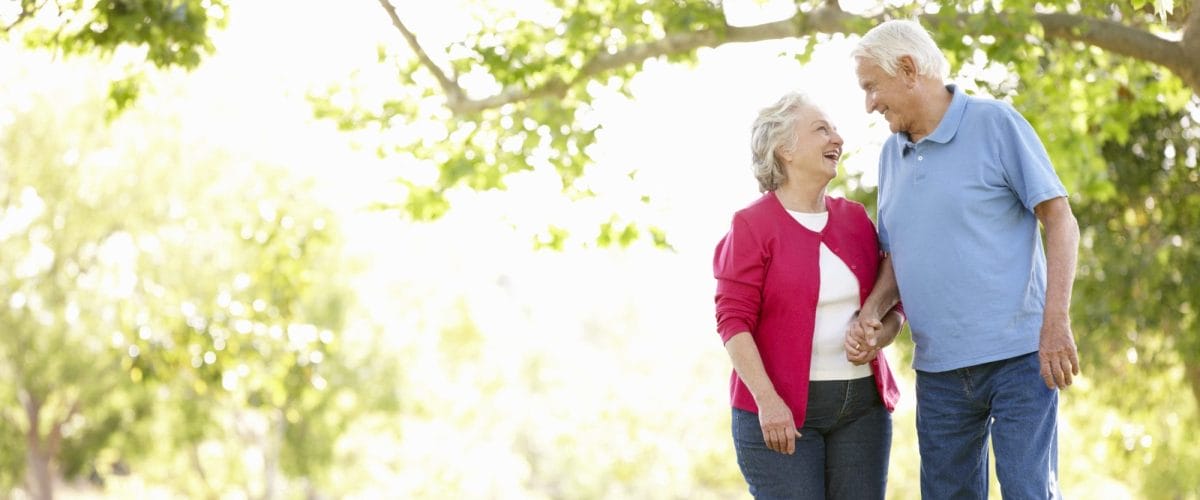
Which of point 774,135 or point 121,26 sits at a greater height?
point 774,135

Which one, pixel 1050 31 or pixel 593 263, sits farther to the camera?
pixel 593 263

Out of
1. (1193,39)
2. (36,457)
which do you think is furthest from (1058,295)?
(36,457)

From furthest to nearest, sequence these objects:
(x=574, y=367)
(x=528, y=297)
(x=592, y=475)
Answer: (x=528, y=297)
(x=574, y=367)
(x=592, y=475)

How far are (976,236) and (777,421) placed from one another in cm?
70

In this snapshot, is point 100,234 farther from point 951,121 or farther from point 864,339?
point 951,121

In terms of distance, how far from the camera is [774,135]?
3631mm

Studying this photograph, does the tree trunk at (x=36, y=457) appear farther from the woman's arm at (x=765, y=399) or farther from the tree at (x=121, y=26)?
the woman's arm at (x=765, y=399)

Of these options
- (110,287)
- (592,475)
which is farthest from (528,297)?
(110,287)

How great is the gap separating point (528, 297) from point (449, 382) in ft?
167

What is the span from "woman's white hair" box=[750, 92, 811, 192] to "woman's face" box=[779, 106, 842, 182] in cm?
→ 1

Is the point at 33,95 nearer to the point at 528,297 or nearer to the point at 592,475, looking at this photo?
the point at 592,475

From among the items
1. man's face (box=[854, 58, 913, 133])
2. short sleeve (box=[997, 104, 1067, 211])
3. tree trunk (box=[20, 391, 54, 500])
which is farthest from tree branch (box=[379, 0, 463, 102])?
tree trunk (box=[20, 391, 54, 500])

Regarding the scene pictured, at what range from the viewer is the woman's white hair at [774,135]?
3.62m

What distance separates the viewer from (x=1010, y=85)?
820cm
